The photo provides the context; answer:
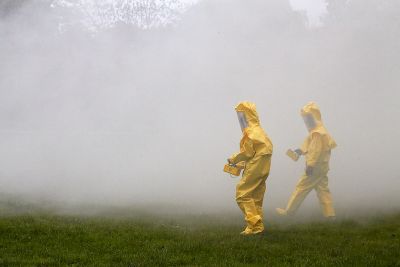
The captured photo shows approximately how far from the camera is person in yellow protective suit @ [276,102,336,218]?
11.7 metres

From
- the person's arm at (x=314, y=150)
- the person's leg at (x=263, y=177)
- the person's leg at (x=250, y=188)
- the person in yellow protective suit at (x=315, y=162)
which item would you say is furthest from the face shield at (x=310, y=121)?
the person's leg at (x=250, y=188)

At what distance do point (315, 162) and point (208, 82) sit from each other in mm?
5447

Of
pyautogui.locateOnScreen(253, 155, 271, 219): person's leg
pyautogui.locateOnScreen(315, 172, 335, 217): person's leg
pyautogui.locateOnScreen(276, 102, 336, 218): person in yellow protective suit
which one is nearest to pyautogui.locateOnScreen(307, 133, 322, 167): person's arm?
pyautogui.locateOnScreen(276, 102, 336, 218): person in yellow protective suit

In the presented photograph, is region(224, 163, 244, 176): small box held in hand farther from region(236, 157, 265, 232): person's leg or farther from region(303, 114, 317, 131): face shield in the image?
region(303, 114, 317, 131): face shield

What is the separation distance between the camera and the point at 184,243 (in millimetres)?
8180

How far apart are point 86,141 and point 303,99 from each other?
7.34 metres

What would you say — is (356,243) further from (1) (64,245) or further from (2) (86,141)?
(2) (86,141)

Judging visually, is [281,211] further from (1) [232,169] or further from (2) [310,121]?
(1) [232,169]

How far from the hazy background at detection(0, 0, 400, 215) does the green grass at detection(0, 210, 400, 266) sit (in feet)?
15.8

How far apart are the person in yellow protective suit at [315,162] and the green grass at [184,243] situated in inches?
50.1

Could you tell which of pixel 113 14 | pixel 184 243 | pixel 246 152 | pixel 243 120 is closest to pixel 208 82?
pixel 113 14

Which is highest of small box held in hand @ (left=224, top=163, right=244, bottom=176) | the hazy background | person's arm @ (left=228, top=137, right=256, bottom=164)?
the hazy background

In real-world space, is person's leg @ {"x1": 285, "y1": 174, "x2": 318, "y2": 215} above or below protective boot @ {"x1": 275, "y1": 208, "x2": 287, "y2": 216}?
above

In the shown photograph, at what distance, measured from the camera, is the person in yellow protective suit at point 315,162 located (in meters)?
11.7
